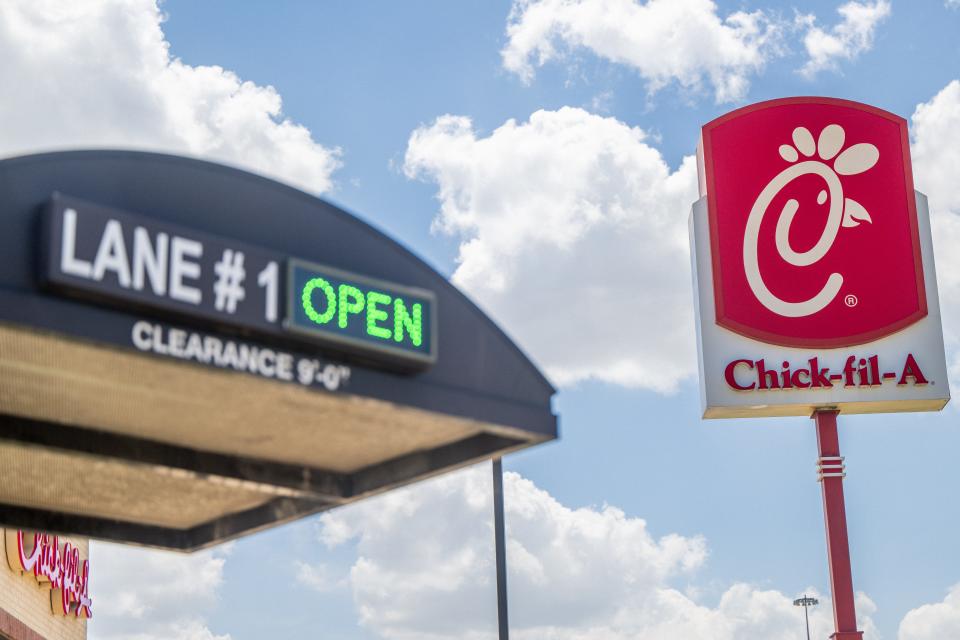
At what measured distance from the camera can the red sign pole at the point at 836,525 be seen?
28172 millimetres

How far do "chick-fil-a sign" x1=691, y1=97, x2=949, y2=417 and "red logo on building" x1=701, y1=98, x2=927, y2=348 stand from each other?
0.03 m

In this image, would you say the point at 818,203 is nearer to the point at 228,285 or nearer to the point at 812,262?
the point at 812,262

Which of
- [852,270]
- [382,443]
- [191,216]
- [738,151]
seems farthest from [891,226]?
[191,216]

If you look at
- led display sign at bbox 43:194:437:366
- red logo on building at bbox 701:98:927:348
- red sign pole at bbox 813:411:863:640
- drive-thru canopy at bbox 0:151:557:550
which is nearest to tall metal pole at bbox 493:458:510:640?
drive-thru canopy at bbox 0:151:557:550

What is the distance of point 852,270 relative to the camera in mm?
30391

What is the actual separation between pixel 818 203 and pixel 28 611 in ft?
60.8

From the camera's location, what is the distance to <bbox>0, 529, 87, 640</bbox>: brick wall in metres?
27.5

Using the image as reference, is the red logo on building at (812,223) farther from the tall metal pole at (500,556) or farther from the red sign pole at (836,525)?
the tall metal pole at (500,556)

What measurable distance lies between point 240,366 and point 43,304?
1.60m

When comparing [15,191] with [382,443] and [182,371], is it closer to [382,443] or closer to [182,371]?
[182,371]

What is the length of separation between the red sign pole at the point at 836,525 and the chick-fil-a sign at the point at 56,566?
600 inches

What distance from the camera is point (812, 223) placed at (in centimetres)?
3066

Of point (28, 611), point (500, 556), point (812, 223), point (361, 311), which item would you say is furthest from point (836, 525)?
point (361, 311)

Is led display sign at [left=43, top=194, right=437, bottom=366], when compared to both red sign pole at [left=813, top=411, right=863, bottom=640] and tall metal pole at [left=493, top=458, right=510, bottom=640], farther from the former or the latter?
red sign pole at [left=813, top=411, right=863, bottom=640]
